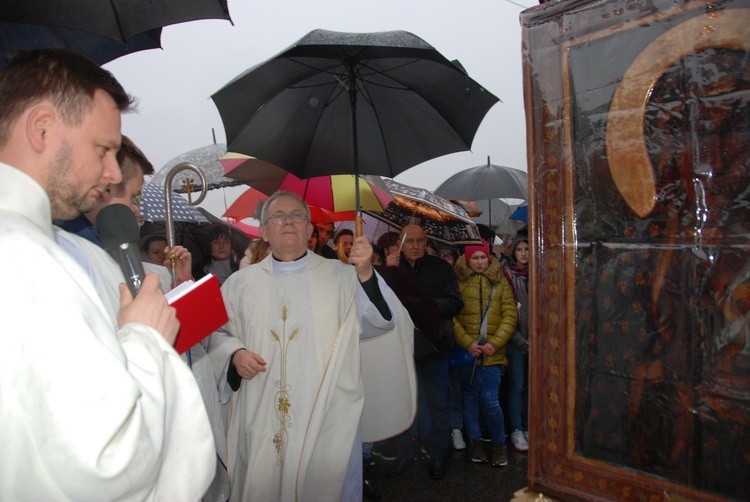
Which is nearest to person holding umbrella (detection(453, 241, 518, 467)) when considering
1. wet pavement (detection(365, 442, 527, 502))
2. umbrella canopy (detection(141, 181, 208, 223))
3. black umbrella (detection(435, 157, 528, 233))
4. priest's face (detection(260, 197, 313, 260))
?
wet pavement (detection(365, 442, 527, 502))

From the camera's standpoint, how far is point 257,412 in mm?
3131

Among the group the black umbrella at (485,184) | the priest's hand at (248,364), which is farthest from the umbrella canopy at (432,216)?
the priest's hand at (248,364)

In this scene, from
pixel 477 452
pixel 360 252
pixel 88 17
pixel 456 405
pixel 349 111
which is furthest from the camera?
pixel 456 405

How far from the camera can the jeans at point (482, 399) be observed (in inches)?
196

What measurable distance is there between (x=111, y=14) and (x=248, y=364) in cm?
188

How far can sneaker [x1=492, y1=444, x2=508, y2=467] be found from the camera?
4.88 meters

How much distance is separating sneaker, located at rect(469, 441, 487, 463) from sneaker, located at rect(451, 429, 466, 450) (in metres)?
0.15

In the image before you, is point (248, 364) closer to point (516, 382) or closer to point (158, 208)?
point (158, 208)

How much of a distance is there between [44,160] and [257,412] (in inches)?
88.1

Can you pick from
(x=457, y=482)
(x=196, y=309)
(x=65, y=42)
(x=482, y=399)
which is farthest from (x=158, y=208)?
(x=196, y=309)

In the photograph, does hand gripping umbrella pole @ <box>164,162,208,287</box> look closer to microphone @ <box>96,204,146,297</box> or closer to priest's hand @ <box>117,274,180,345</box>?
microphone @ <box>96,204,146,297</box>

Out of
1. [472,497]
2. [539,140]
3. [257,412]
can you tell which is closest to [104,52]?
[257,412]

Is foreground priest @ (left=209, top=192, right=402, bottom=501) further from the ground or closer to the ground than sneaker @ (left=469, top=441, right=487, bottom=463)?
further from the ground

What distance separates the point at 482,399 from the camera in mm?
5020
